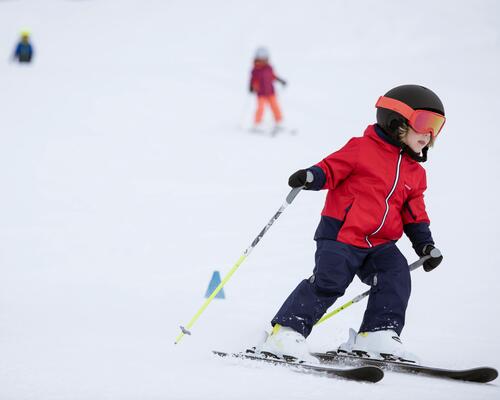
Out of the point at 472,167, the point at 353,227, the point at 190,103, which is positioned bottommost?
the point at 353,227

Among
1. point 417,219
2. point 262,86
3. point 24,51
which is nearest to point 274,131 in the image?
point 262,86

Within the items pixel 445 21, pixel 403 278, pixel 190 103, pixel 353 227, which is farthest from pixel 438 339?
pixel 445 21

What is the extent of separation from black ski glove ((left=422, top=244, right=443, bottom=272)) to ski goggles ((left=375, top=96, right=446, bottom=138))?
598 millimetres

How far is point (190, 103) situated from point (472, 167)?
6459mm

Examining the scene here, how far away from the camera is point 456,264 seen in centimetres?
646

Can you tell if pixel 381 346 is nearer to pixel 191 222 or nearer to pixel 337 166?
pixel 337 166

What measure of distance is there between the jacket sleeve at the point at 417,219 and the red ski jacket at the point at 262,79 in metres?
9.03

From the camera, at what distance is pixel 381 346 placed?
12.6 ft

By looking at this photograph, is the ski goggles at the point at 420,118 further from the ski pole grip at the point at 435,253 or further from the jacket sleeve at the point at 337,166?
the ski pole grip at the point at 435,253

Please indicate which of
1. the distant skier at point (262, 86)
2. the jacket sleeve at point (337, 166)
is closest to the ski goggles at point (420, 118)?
the jacket sleeve at point (337, 166)

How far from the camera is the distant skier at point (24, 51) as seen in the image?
19.8 meters

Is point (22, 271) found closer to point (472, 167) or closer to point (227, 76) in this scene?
point (472, 167)

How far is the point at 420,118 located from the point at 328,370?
1.36m

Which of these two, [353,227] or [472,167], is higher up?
[472,167]
